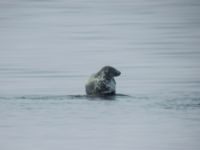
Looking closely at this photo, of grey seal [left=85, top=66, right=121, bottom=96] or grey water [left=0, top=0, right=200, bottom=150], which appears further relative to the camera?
grey seal [left=85, top=66, right=121, bottom=96]

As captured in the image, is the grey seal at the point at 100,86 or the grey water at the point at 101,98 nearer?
the grey water at the point at 101,98

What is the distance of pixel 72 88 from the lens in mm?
26156

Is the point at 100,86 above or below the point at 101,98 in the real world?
above

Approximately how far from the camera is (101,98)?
22500 mm

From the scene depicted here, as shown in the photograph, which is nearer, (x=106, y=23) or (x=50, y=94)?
(x=50, y=94)

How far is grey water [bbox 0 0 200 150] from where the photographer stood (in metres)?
18.7

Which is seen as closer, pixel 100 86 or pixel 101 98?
pixel 101 98

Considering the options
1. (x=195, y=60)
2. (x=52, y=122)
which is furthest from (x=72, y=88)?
(x=195, y=60)

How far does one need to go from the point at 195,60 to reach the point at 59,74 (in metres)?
6.06

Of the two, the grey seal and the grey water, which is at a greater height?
the grey seal

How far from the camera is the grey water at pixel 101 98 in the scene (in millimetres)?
18656

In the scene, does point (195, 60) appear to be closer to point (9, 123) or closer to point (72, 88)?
point (72, 88)

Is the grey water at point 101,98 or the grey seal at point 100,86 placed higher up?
the grey seal at point 100,86

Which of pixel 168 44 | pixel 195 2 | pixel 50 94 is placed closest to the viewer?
pixel 50 94
